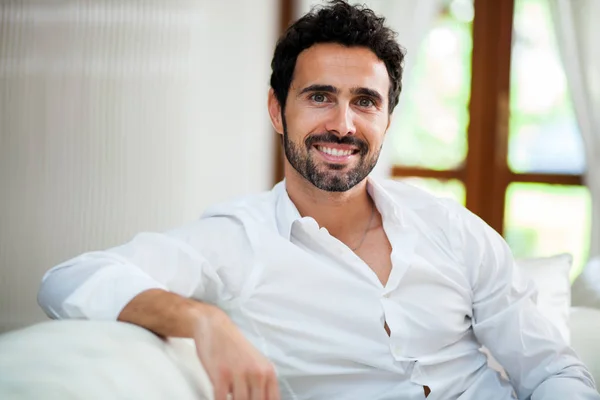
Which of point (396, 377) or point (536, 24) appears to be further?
point (536, 24)

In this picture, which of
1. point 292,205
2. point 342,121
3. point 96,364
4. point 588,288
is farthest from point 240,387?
point 588,288

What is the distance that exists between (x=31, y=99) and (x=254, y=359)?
88.6 inches

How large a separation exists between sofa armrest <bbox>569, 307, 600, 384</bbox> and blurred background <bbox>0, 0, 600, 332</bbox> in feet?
6.19

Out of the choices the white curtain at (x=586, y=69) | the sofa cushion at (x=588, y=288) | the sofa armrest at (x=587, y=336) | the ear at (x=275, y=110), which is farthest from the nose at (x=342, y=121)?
the white curtain at (x=586, y=69)

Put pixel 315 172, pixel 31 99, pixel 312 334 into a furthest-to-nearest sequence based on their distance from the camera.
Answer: pixel 31 99 → pixel 315 172 → pixel 312 334

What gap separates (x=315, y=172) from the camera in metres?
1.57

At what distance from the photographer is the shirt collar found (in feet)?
5.00

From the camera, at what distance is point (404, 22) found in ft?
12.4

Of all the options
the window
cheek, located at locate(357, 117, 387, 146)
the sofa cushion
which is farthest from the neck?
the window

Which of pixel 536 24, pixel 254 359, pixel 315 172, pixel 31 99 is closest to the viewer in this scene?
pixel 254 359

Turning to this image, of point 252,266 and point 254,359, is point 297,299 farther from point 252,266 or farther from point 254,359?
point 254,359

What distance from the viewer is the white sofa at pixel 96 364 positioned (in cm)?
88

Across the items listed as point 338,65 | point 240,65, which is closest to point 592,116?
point 240,65

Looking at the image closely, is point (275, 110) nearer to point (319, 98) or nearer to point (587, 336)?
point (319, 98)
